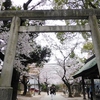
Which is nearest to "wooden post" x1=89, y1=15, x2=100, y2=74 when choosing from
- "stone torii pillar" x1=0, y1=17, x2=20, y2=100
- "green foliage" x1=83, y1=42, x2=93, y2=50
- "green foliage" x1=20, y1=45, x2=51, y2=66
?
"stone torii pillar" x1=0, y1=17, x2=20, y2=100

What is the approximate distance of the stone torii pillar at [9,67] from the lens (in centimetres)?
593

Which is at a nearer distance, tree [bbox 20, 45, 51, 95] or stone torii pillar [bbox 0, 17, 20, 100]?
stone torii pillar [bbox 0, 17, 20, 100]

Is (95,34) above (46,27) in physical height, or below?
below

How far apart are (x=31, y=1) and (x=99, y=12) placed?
228 inches

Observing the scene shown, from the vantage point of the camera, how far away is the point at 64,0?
11.4 meters

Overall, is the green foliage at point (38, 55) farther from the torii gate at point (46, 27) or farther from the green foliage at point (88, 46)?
the green foliage at point (88, 46)

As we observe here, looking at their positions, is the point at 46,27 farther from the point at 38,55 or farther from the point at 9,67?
the point at 38,55

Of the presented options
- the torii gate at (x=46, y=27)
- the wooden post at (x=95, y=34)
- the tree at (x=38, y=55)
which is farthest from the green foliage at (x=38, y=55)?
the wooden post at (x=95, y=34)

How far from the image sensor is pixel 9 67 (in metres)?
6.47

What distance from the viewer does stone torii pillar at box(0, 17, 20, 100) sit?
234 inches

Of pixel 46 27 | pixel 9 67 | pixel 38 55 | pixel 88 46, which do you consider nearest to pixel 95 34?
pixel 46 27

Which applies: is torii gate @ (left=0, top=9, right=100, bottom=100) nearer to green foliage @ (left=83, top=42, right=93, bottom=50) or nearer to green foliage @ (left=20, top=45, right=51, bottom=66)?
green foliage @ (left=20, top=45, right=51, bottom=66)

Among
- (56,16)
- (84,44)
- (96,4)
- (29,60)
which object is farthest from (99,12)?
(84,44)

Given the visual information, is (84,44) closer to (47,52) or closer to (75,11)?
(47,52)
